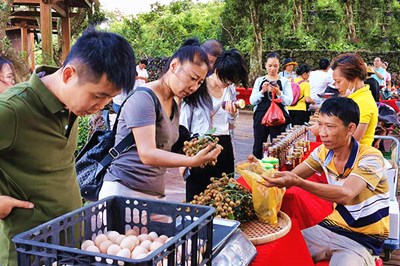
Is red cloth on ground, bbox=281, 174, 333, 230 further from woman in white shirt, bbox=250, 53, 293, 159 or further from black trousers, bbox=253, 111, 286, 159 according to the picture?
black trousers, bbox=253, 111, 286, 159

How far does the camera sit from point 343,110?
2375 millimetres

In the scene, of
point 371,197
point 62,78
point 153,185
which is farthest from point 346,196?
point 62,78

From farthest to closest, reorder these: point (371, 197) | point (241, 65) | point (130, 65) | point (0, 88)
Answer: point (241, 65), point (0, 88), point (371, 197), point (130, 65)

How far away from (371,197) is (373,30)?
18.4 meters

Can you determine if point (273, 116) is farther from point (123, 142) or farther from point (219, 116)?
point (123, 142)

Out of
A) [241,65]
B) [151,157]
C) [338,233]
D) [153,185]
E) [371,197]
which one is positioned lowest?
[338,233]

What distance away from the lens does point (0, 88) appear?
9.30 feet

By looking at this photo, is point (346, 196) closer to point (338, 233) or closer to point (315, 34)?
point (338, 233)

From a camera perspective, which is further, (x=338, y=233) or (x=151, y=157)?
(x=338, y=233)

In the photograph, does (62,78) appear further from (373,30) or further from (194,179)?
(373,30)

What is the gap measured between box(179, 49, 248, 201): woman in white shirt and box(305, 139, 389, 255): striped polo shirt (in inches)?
37.6

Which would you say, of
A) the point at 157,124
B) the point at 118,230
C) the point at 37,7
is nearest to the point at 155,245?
the point at 118,230

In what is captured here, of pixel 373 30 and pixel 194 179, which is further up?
pixel 373 30

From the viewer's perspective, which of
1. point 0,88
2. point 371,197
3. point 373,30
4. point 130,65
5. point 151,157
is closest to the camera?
point 130,65
